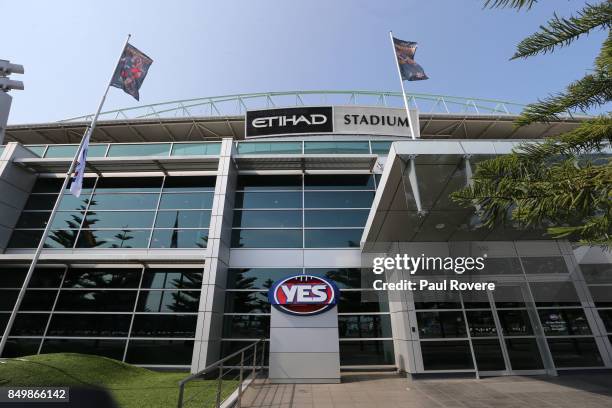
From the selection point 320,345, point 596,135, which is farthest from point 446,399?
point 596,135

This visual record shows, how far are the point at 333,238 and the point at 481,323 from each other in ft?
21.0

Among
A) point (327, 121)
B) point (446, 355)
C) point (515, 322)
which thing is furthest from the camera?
point (327, 121)

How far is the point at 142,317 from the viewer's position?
476 inches

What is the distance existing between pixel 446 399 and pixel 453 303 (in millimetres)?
4405

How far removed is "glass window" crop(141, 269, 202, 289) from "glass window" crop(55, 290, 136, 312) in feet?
2.53

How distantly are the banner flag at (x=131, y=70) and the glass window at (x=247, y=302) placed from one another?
9.98 meters

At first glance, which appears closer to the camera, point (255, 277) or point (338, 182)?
point (255, 277)

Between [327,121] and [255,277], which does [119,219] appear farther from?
[327,121]

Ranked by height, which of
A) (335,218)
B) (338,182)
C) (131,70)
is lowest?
(335,218)

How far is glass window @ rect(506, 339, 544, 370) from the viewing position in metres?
10.5

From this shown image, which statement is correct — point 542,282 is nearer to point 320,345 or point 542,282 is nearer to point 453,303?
point 453,303

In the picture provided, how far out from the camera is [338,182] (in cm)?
1548

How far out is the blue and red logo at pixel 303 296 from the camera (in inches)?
A: 409

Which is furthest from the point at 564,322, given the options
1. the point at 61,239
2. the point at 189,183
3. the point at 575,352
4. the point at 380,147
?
the point at 61,239
